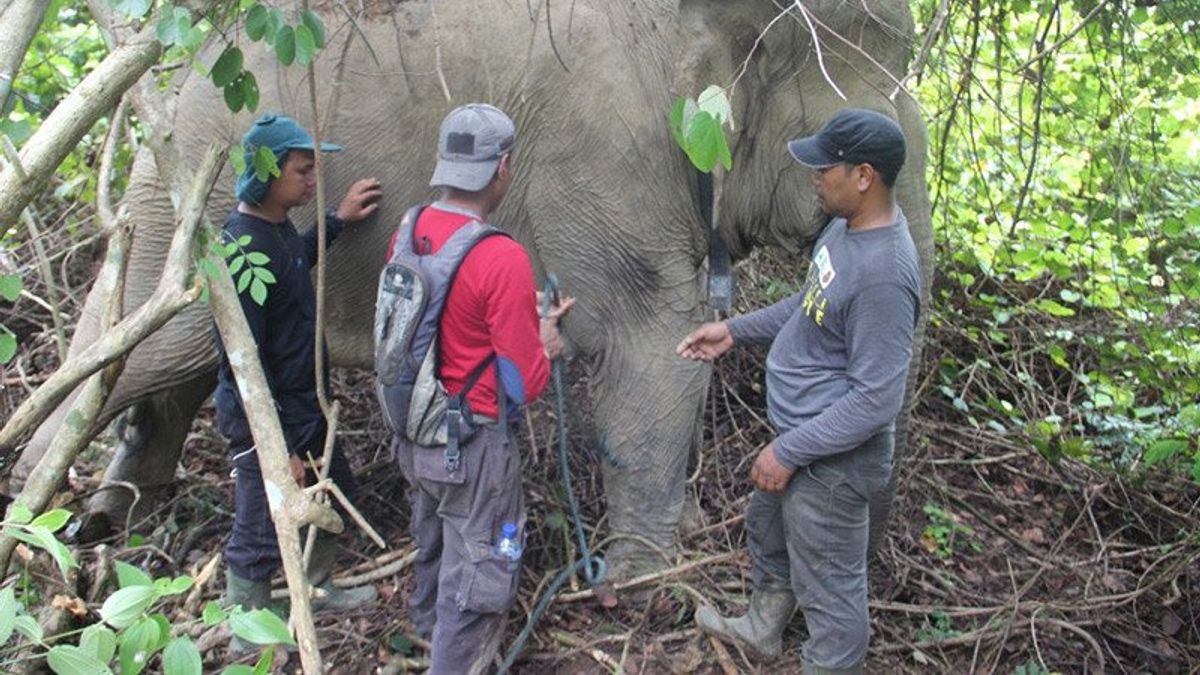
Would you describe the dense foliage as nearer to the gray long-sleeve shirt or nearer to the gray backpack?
the gray long-sleeve shirt

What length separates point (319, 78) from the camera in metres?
4.73

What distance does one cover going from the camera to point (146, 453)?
5.32 meters

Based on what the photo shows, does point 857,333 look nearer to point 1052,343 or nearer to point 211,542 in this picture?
point 211,542

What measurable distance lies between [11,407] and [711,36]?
152 inches

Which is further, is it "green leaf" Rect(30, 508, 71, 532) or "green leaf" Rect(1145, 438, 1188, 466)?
"green leaf" Rect(1145, 438, 1188, 466)

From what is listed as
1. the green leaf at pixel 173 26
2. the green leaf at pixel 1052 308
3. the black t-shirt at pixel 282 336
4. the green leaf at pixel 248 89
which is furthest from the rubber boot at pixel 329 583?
the green leaf at pixel 1052 308

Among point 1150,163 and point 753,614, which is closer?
point 753,614

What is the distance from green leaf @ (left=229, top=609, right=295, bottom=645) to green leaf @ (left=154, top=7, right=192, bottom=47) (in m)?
1.19

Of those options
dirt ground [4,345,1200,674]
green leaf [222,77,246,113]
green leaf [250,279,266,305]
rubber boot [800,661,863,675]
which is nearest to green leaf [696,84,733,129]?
green leaf [222,77,246,113]

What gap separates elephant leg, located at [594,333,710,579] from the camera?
477 cm

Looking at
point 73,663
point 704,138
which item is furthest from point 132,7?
point 73,663

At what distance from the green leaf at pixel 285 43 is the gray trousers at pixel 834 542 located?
1.96 metres

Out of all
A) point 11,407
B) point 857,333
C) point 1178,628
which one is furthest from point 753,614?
point 11,407

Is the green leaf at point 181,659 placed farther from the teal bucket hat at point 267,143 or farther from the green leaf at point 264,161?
the teal bucket hat at point 267,143
